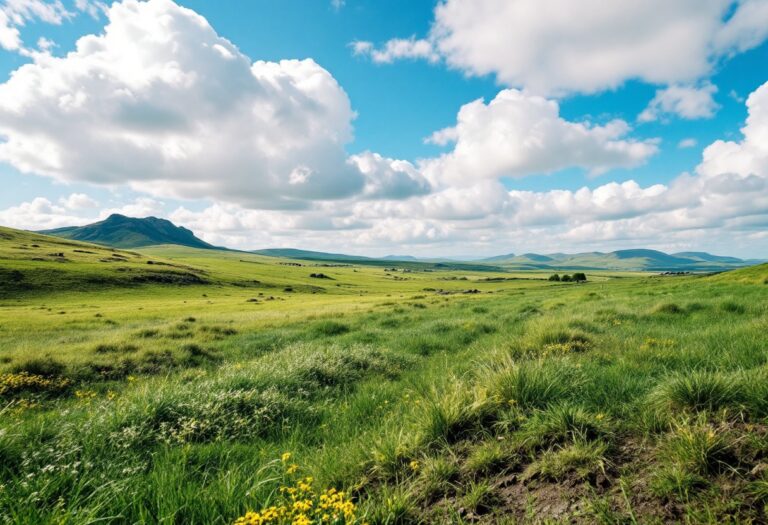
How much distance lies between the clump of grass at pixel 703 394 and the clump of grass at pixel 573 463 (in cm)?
126

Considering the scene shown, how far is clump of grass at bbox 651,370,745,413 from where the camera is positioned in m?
4.44

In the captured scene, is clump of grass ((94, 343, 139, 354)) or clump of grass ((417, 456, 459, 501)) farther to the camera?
clump of grass ((94, 343, 139, 354))

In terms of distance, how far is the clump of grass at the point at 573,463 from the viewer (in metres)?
3.98

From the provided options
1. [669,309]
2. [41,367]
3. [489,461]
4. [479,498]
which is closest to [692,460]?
[489,461]

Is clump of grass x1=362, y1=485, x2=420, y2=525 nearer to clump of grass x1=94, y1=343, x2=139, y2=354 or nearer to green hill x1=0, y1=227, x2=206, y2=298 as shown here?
clump of grass x1=94, y1=343, x2=139, y2=354

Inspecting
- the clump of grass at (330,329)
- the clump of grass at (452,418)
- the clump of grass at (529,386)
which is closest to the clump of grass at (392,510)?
the clump of grass at (452,418)

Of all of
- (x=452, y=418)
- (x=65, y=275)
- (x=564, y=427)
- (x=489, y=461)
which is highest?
(x=564, y=427)

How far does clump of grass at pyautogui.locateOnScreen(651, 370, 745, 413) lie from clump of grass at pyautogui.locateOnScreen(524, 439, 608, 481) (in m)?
1.26

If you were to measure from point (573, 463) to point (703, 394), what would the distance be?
2.00 m

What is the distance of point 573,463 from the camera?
4.11 meters

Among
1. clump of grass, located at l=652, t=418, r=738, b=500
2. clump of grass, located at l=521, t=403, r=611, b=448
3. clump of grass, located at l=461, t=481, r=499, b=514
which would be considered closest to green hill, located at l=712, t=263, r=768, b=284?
clump of grass, located at l=521, t=403, r=611, b=448

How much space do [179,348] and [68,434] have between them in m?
11.3

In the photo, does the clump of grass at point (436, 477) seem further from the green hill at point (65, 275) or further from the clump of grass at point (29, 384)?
the green hill at point (65, 275)

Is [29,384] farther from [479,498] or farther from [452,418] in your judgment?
[479,498]
